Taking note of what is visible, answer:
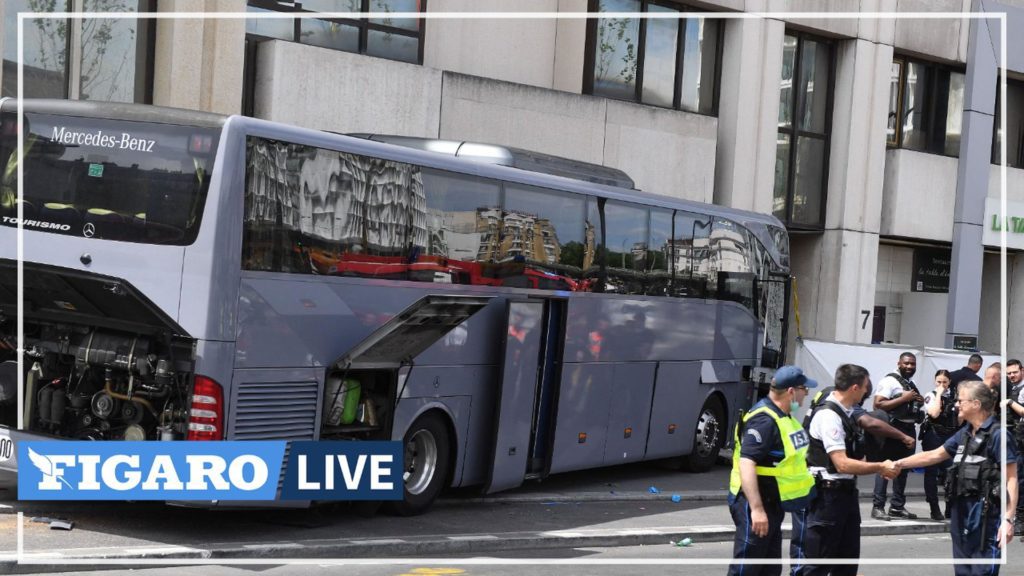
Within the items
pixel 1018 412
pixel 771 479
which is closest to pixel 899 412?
pixel 1018 412

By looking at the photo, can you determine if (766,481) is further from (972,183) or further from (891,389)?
(972,183)

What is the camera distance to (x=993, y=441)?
9.40 meters

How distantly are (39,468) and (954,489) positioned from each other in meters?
7.05

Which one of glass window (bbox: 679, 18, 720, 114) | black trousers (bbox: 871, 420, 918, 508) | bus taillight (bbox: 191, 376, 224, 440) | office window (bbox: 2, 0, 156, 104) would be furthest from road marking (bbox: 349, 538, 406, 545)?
glass window (bbox: 679, 18, 720, 114)

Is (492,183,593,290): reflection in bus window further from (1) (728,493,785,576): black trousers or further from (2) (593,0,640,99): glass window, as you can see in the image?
(2) (593,0,640,99): glass window

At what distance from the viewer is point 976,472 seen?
9.36m

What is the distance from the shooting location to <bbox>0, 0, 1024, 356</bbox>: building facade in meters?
19.5

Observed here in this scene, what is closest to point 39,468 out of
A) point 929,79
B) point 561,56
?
point 561,56

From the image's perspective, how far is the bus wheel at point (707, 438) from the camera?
19.3 meters

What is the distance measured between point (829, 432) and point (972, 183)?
77.7ft

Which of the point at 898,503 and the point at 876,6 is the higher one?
the point at 876,6

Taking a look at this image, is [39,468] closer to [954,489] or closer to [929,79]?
[954,489]

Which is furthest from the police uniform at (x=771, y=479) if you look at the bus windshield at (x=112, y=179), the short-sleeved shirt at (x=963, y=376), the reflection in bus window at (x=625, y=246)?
the short-sleeved shirt at (x=963, y=376)

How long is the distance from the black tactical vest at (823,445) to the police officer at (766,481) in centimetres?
34
